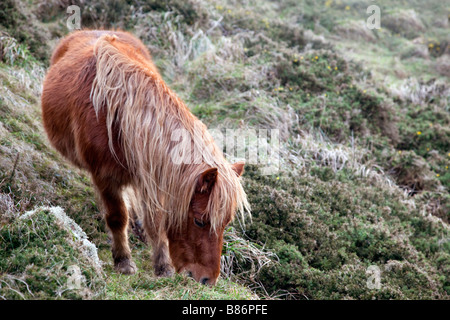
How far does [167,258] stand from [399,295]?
2.14 m

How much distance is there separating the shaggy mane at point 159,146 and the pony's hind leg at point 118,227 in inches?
14.2

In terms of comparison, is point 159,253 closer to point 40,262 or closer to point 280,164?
point 40,262

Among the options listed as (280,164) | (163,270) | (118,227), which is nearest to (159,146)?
(118,227)

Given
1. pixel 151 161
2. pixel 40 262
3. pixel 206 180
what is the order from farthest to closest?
pixel 151 161, pixel 206 180, pixel 40 262

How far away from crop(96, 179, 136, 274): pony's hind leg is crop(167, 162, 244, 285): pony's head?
0.82 meters

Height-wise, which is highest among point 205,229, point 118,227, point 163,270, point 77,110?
point 77,110

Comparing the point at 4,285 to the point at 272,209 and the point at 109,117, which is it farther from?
the point at 272,209

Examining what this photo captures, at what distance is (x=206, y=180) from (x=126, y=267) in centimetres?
139

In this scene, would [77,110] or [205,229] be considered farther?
[77,110]

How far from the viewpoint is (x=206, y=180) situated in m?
3.08

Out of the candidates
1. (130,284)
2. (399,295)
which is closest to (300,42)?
(399,295)

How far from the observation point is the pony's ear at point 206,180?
301 cm

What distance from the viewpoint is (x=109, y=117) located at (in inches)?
135

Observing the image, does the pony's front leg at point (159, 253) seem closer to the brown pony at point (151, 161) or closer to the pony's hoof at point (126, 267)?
the brown pony at point (151, 161)
